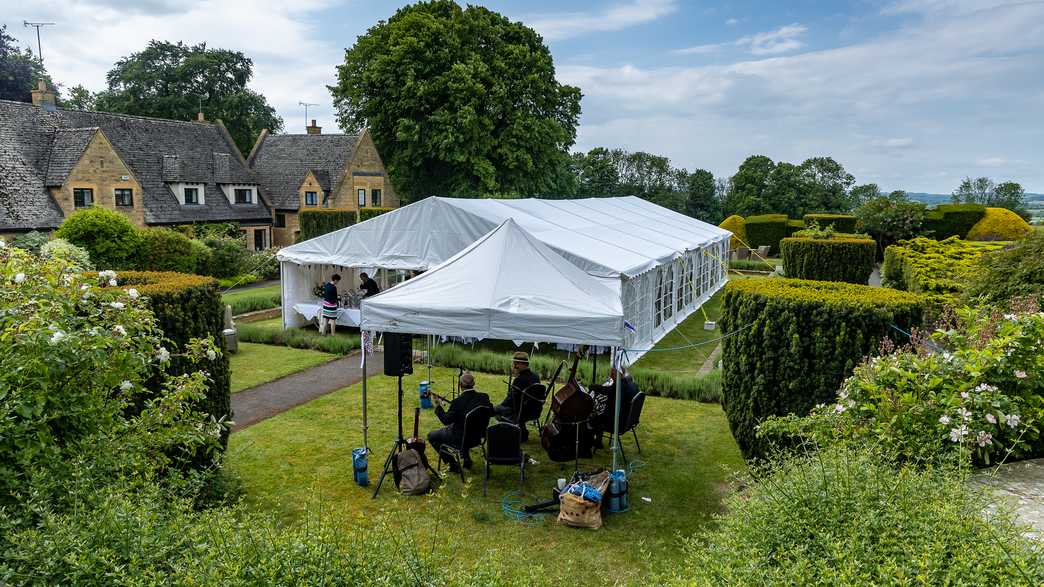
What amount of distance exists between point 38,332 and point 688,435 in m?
7.43

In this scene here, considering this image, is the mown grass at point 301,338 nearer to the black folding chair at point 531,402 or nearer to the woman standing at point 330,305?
the woman standing at point 330,305

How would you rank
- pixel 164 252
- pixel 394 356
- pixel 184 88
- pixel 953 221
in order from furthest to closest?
1. pixel 184 88
2. pixel 953 221
3. pixel 164 252
4. pixel 394 356

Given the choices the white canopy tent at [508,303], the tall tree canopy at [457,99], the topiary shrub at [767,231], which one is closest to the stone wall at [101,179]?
the tall tree canopy at [457,99]

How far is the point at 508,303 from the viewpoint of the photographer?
7.29m

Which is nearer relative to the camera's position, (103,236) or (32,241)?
(103,236)

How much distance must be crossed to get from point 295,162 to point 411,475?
32.5 metres

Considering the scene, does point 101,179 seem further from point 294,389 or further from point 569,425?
point 569,425

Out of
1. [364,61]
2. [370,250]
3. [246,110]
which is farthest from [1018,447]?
[246,110]

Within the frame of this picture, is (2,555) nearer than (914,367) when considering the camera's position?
Yes

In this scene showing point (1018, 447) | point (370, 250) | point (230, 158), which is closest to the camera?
point (1018, 447)

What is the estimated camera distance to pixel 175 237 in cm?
2266

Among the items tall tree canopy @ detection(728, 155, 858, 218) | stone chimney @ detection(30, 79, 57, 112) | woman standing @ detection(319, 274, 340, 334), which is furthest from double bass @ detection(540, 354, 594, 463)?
tall tree canopy @ detection(728, 155, 858, 218)

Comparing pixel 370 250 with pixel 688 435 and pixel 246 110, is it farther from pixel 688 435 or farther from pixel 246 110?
pixel 246 110

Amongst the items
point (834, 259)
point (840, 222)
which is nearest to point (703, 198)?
point (840, 222)
